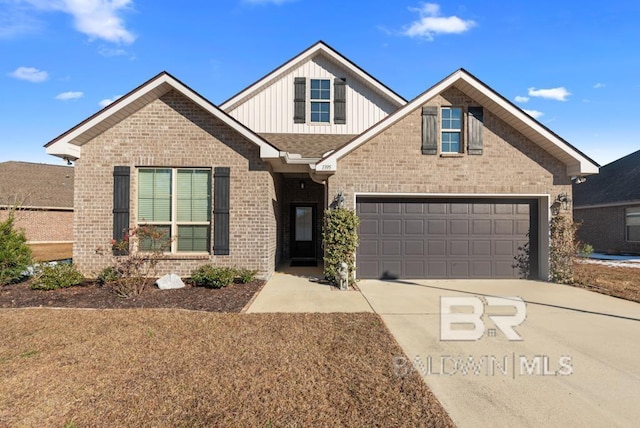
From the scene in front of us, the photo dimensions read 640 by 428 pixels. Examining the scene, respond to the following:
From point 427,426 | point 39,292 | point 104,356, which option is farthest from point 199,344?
point 39,292

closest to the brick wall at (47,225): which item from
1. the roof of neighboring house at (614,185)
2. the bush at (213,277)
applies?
the bush at (213,277)

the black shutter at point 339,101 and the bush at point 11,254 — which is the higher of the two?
the black shutter at point 339,101

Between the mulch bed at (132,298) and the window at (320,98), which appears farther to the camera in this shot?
the window at (320,98)

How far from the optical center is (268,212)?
8961mm

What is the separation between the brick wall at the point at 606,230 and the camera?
17047 millimetres

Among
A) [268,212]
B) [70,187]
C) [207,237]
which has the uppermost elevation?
[70,187]

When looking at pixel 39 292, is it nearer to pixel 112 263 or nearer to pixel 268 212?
pixel 112 263

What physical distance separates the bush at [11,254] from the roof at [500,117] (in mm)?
7747

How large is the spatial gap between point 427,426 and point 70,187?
3029 centimetres

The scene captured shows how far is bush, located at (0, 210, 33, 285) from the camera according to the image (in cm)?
791

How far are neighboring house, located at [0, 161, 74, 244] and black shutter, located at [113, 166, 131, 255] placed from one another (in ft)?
56.0

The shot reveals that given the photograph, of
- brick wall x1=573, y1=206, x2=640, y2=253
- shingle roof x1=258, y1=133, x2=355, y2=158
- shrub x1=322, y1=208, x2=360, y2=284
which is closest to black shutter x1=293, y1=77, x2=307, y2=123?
shingle roof x1=258, y1=133, x2=355, y2=158

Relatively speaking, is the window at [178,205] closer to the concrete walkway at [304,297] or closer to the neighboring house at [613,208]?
the concrete walkway at [304,297]

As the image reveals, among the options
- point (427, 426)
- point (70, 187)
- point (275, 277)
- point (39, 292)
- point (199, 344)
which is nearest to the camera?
point (427, 426)
